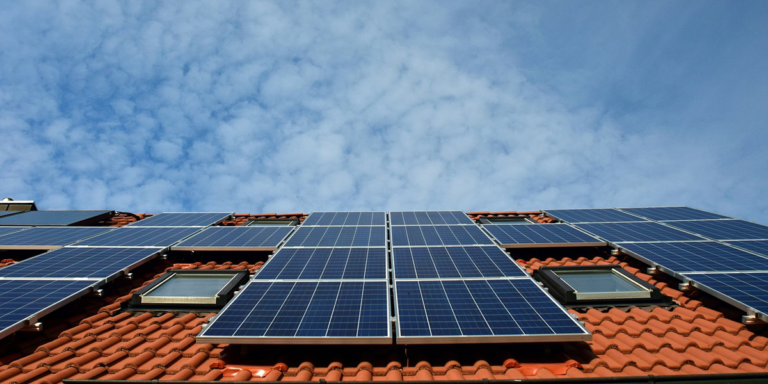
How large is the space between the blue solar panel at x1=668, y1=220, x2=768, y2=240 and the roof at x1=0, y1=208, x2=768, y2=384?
4.71m

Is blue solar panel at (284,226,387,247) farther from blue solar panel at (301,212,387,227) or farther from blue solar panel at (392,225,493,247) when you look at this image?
blue solar panel at (301,212,387,227)

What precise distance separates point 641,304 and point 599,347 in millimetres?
2267

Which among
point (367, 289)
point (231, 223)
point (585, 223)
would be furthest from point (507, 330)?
point (231, 223)

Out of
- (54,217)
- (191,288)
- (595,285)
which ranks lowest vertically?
(595,285)

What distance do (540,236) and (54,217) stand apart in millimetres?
18052

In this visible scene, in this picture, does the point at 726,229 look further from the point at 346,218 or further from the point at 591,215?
the point at 346,218

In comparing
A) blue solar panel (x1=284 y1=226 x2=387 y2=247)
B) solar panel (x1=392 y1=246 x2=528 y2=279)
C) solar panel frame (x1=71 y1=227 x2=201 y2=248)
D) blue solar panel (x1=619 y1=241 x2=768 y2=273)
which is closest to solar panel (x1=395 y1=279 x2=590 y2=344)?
solar panel (x1=392 y1=246 x2=528 y2=279)

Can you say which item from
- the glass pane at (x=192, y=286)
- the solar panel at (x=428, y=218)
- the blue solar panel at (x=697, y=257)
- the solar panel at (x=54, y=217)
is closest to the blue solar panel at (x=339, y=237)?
the solar panel at (x=428, y=218)

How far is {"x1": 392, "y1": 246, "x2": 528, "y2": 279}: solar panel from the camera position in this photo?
7.52m

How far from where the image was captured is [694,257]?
8445mm

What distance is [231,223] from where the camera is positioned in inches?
546

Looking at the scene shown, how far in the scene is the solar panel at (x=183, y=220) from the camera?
Answer: 12.4m

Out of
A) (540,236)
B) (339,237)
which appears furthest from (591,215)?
(339,237)

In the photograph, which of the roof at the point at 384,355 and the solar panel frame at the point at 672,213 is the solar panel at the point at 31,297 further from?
the solar panel frame at the point at 672,213
